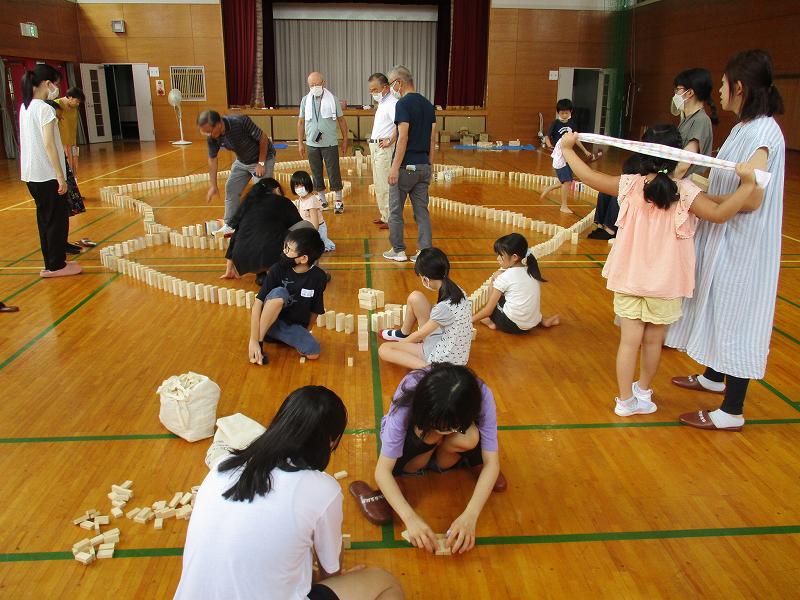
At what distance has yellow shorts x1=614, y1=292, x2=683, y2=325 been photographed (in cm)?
301

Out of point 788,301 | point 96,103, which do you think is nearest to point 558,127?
point 788,301

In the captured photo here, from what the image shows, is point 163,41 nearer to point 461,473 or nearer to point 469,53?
point 469,53

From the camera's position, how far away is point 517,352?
4.11 m

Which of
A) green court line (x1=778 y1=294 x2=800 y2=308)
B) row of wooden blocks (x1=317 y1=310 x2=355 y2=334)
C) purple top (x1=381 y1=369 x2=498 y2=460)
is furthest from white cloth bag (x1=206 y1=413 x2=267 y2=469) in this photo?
green court line (x1=778 y1=294 x2=800 y2=308)

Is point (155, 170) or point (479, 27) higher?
point (479, 27)

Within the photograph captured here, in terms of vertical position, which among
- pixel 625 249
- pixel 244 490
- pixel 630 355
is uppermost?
pixel 625 249

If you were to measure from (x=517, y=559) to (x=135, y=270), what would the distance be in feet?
14.5

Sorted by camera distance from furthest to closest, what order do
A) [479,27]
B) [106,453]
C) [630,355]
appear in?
[479,27] < [630,355] < [106,453]

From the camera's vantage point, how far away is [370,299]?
188 inches

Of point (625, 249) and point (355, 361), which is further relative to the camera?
point (355, 361)

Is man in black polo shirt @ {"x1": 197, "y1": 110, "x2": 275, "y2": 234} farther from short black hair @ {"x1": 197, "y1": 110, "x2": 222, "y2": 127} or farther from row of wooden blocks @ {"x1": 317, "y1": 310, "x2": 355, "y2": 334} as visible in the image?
row of wooden blocks @ {"x1": 317, "y1": 310, "x2": 355, "y2": 334}

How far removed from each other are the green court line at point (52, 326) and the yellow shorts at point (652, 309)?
3.62 meters

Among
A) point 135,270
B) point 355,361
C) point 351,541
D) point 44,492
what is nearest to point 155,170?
point 135,270

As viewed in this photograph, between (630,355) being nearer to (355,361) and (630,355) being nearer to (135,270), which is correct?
(355,361)
